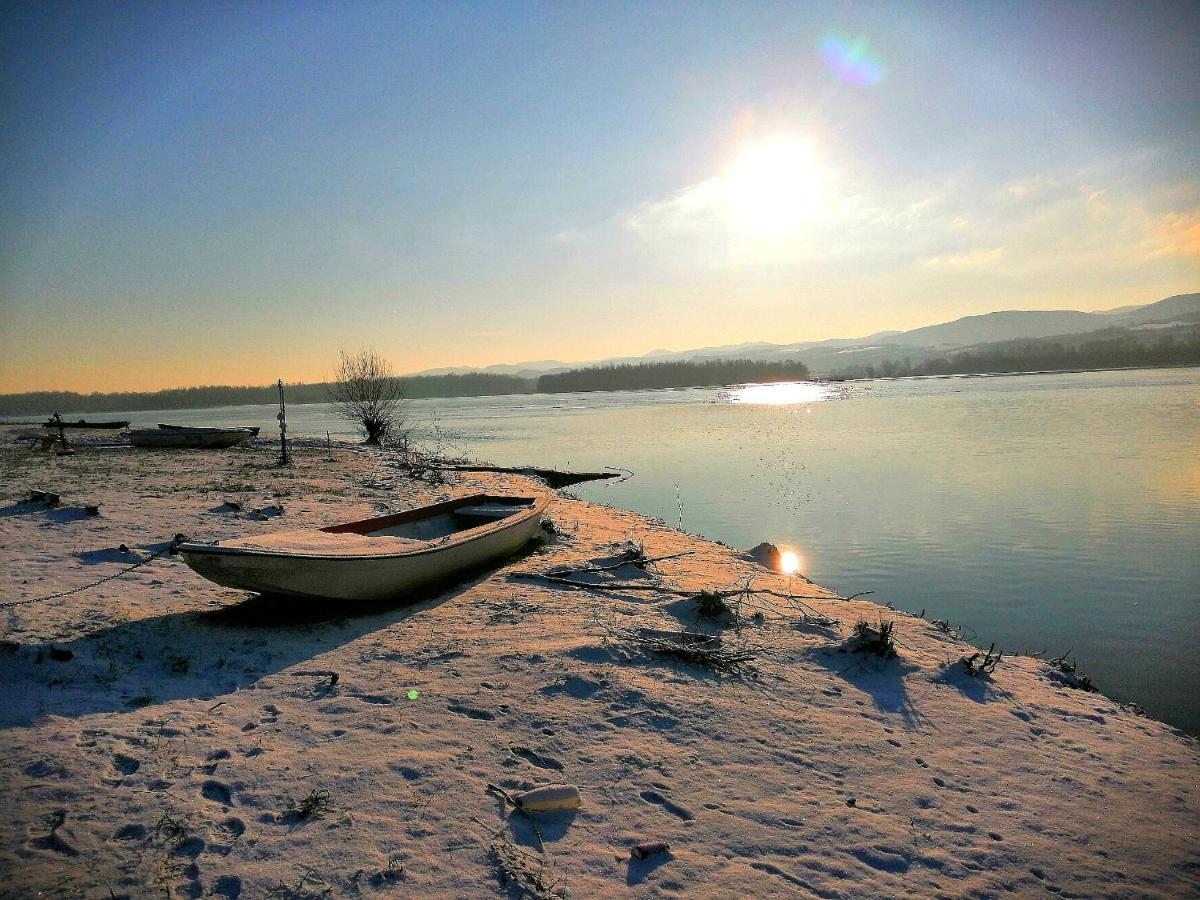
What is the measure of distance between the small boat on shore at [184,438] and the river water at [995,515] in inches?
401

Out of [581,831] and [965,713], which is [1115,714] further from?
[581,831]

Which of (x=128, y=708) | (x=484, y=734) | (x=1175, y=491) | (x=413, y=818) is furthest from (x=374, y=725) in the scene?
(x=1175, y=491)

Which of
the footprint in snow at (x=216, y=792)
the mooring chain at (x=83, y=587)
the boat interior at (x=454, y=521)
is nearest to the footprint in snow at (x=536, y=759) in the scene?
the footprint in snow at (x=216, y=792)

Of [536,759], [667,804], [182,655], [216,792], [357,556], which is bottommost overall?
[667,804]

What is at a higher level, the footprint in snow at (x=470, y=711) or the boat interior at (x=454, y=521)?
the boat interior at (x=454, y=521)

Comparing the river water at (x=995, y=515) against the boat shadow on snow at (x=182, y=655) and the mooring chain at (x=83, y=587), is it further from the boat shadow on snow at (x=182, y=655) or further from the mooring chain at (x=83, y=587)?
the mooring chain at (x=83, y=587)

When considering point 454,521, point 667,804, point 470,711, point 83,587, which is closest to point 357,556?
point 470,711

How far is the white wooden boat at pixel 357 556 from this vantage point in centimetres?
580

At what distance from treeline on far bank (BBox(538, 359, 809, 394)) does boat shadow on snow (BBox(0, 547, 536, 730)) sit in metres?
136

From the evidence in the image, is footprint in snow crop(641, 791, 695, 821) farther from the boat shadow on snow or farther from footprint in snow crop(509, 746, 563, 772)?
the boat shadow on snow

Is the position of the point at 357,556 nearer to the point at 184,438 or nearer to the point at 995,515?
the point at 995,515

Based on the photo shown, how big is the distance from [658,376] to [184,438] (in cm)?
12353

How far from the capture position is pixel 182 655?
17.4 ft

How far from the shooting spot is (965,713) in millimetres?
5195
